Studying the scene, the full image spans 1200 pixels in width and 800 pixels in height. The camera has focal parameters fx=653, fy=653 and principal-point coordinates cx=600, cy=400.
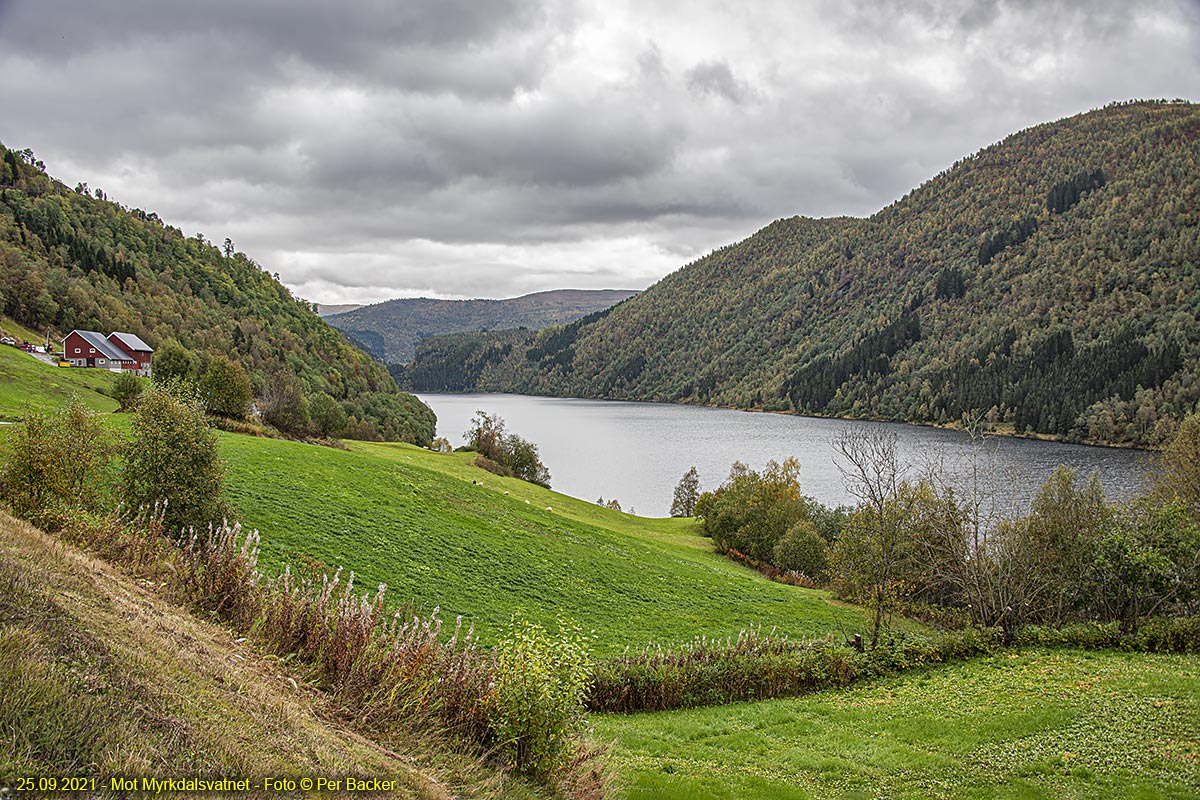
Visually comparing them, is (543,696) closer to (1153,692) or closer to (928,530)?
(1153,692)

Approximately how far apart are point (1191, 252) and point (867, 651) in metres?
227

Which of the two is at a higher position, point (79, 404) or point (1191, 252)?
point (1191, 252)

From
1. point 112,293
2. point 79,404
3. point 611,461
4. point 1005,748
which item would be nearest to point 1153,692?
point 1005,748

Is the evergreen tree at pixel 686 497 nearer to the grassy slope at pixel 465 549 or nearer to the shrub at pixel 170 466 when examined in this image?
the grassy slope at pixel 465 549

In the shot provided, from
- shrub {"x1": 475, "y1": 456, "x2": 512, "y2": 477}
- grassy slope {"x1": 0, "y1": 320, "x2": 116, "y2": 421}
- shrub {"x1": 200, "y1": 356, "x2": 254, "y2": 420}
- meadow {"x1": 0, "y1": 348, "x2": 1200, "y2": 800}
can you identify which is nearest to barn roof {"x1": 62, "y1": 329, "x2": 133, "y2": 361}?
grassy slope {"x1": 0, "y1": 320, "x2": 116, "y2": 421}

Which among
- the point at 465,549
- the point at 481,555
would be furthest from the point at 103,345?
the point at 481,555

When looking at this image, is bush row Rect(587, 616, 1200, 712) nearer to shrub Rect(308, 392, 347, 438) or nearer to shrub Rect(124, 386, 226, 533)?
shrub Rect(124, 386, 226, 533)

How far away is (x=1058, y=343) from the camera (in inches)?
6777

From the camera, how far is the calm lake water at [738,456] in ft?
252

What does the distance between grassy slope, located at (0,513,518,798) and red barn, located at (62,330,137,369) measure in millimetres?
75095

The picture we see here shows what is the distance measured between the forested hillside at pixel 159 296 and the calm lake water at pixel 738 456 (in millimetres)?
27736

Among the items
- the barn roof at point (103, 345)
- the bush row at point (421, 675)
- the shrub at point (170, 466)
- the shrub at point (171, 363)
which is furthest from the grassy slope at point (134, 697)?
the barn roof at point (103, 345)

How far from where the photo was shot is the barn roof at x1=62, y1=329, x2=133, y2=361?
222 ft

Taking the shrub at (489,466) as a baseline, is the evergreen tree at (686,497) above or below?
below
